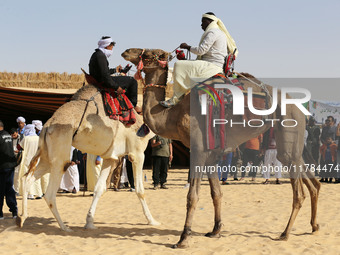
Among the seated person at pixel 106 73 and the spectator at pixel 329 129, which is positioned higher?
the seated person at pixel 106 73

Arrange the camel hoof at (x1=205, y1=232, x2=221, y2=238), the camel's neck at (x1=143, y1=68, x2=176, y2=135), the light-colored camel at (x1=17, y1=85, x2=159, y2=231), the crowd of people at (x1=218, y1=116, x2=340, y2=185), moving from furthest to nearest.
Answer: the crowd of people at (x1=218, y1=116, x2=340, y2=185) < the light-colored camel at (x1=17, y1=85, x2=159, y2=231) < the camel hoof at (x1=205, y1=232, x2=221, y2=238) < the camel's neck at (x1=143, y1=68, x2=176, y2=135)

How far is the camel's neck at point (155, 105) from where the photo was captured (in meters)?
7.47

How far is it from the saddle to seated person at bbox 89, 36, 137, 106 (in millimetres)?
88

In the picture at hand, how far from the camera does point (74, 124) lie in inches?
321

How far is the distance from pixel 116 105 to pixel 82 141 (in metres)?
0.85

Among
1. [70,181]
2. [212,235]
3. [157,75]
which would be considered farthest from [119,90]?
[70,181]

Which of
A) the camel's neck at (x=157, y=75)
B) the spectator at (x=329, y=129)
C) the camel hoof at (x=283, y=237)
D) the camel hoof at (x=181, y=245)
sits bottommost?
the camel hoof at (x=181, y=245)

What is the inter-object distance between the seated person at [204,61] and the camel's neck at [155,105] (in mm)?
131

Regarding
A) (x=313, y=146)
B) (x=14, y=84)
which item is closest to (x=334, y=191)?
(x=313, y=146)

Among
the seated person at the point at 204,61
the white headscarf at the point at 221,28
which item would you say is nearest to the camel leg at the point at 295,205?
the seated person at the point at 204,61

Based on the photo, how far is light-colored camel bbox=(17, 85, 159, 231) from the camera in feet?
26.5

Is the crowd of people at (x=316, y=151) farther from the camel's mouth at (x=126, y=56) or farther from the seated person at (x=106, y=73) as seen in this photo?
the camel's mouth at (x=126, y=56)

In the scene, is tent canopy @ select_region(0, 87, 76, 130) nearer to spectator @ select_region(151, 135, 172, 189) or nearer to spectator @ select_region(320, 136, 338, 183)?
spectator @ select_region(151, 135, 172, 189)

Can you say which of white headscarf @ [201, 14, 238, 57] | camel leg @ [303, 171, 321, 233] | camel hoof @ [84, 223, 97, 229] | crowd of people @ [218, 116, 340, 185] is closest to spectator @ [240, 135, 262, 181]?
crowd of people @ [218, 116, 340, 185]
